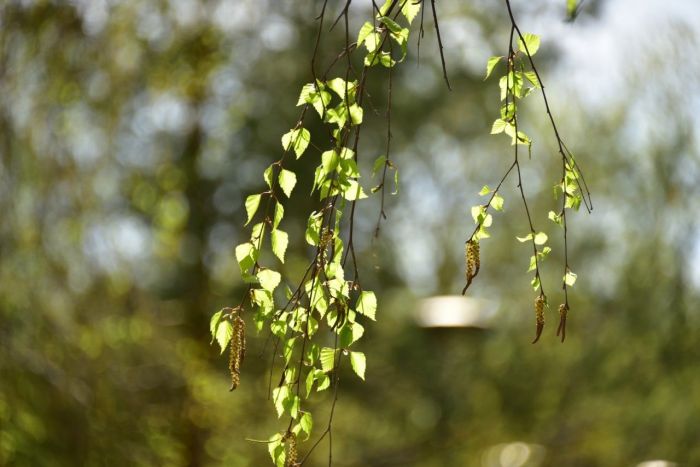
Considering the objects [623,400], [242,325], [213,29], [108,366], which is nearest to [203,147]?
[213,29]

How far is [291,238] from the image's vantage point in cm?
414

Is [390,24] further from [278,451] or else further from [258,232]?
[278,451]

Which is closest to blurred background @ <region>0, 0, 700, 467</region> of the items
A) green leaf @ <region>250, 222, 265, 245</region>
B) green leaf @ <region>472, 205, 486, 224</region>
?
green leaf @ <region>250, 222, 265, 245</region>

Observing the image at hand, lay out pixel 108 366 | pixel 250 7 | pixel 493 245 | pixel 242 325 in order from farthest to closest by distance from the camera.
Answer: pixel 493 245
pixel 250 7
pixel 108 366
pixel 242 325

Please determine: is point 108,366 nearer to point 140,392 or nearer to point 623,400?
point 140,392

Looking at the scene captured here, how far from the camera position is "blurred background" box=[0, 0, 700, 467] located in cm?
243

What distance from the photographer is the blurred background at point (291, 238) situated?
243 cm

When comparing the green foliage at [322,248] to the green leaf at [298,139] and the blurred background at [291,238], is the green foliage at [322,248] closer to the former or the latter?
the green leaf at [298,139]

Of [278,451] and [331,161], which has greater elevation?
[331,161]

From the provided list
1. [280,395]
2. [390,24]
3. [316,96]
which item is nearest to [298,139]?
[316,96]

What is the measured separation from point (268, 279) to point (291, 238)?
327cm

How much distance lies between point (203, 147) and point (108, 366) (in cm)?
147

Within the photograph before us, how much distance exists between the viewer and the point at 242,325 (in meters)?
0.87

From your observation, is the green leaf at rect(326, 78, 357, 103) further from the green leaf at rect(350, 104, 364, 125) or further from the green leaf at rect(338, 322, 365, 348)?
Answer: the green leaf at rect(338, 322, 365, 348)
